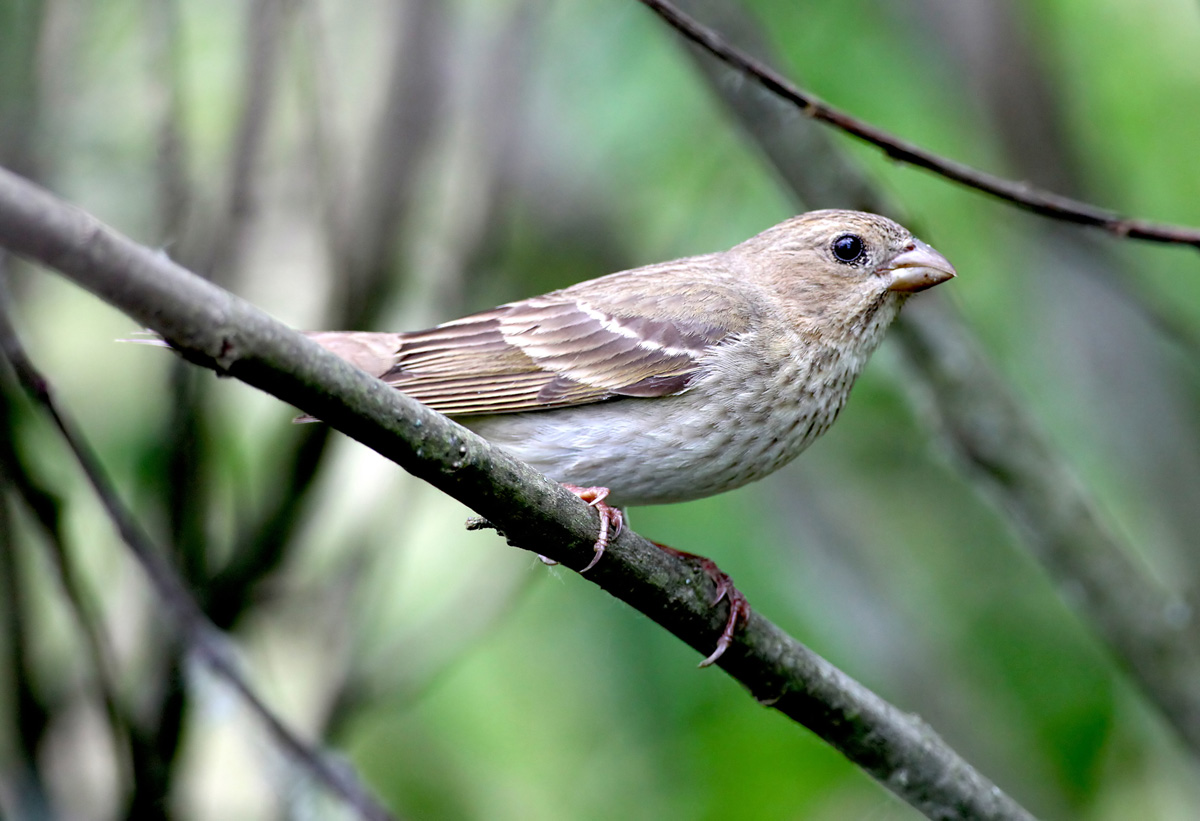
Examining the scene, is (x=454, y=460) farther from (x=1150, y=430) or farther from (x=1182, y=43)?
(x=1182, y=43)

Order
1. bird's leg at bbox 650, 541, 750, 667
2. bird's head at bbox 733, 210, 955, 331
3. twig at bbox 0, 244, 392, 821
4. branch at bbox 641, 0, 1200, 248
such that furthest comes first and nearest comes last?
bird's head at bbox 733, 210, 955, 331 → bird's leg at bbox 650, 541, 750, 667 → twig at bbox 0, 244, 392, 821 → branch at bbox 641, 0, 1200, 248

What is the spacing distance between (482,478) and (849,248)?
2.58 metres

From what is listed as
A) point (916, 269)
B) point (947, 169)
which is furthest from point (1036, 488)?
point (947, 169)

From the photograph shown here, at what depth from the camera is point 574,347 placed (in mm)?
4547

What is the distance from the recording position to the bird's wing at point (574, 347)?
438 cm

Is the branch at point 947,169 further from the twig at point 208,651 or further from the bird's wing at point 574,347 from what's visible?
the twig at point 208,651

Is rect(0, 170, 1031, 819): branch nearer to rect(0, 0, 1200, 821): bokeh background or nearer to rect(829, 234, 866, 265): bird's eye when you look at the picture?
rect(829, 234, 866, 265): bird's eye

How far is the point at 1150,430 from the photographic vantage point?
5910 millimetres

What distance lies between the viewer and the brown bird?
423 cm

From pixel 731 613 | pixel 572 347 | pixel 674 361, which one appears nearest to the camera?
pixel 731 613

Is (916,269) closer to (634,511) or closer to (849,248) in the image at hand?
(849,248)

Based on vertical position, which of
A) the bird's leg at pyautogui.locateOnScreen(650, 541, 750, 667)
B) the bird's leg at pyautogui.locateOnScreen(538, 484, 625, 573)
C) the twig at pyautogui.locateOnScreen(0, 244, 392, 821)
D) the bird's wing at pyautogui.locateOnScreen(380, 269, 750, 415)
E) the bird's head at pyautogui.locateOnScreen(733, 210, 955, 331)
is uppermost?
the bird's head at pyautogui.locateOnScreen(733, 210, 955, 331)

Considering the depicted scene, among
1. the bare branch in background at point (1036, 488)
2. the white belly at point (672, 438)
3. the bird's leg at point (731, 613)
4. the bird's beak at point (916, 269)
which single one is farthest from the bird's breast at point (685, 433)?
the bare branch in background at point (1036, 488)

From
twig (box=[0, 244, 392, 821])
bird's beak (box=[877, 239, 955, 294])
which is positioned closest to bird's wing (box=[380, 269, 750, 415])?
bird's beak (box=[877, 239, 955, 294])
